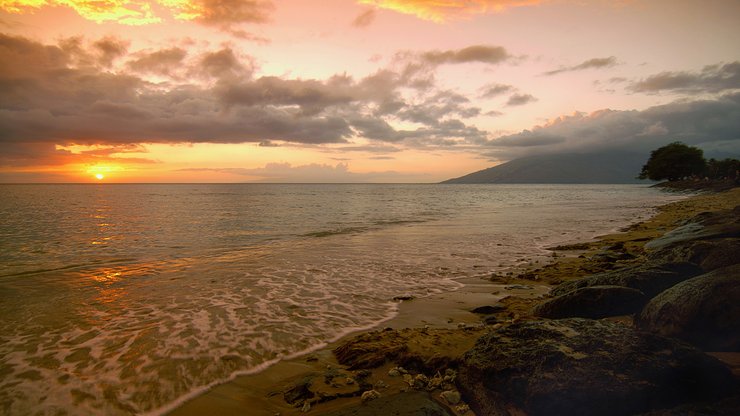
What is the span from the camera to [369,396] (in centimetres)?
492

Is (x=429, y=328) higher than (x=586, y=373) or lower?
lower

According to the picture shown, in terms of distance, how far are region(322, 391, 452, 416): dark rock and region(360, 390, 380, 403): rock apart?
0.44 metres

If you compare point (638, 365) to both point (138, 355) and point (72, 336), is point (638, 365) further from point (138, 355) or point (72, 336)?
point (72, 336)

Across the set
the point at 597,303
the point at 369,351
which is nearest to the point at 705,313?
the point at 597,303

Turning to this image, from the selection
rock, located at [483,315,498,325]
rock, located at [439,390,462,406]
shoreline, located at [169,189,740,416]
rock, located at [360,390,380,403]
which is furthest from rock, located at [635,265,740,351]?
rock, located at [360,390,380,403]

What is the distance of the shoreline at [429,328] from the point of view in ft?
16.9

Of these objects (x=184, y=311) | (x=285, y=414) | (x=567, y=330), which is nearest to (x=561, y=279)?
(x=567, y=330)

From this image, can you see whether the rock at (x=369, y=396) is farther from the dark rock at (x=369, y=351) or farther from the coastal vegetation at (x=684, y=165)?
the coastal vegetation at (x=684, y=165)

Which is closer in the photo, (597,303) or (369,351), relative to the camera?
(369,351)

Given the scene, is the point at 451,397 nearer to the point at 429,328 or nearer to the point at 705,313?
the point at 429,328

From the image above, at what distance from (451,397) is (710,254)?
7.80 meters

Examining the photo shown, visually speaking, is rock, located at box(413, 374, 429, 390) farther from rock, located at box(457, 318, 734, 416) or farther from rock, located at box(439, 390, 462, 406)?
rock, located at box(457, 318, 734, 416)

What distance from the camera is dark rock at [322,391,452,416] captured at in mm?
4066

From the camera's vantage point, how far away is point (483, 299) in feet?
32.7
